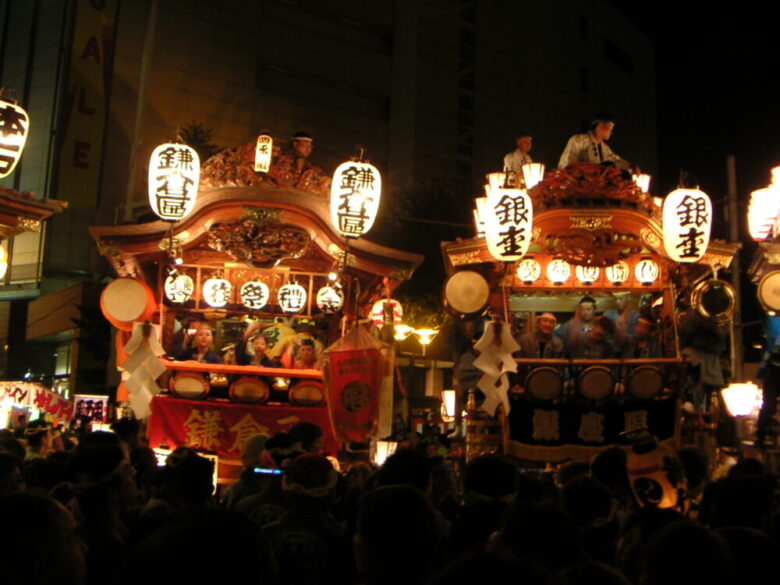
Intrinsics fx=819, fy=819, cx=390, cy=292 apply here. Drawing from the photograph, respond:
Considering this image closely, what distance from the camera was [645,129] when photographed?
2124 inches

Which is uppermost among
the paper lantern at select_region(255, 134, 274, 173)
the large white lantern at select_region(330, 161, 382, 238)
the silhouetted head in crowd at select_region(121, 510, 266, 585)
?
the paper lantern at select_region(255, 134, 274, 173)

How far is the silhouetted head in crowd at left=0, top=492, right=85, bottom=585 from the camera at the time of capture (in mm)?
3307

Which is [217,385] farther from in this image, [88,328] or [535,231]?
[88,328]

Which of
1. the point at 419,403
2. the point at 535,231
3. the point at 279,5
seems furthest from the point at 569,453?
the point at 279,5

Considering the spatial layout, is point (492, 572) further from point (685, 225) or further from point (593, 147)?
point (593, 147)

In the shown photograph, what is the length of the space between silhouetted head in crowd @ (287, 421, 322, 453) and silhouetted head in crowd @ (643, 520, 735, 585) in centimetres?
499

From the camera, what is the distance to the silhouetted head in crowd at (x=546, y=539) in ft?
11.3

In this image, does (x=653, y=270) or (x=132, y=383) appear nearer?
(x=132, y=383)

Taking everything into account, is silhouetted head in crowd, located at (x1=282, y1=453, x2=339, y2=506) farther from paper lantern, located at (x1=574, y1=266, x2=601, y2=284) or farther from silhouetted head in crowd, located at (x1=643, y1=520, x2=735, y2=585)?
paper lantern, located at (x1=574, y1=266, x2=601, y2=284)

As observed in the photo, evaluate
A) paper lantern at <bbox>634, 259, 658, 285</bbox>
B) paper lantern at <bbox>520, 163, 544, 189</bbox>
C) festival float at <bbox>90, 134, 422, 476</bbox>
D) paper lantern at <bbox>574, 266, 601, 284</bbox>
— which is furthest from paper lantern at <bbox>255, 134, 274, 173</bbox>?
paper lantern at <bbox>634, 259, 658, 285</bbox>

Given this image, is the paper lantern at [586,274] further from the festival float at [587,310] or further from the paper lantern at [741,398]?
the paper lantern at [741,398]

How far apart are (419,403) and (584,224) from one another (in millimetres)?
26372

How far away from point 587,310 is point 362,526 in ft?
36.7

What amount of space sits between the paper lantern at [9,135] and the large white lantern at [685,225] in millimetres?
10177
